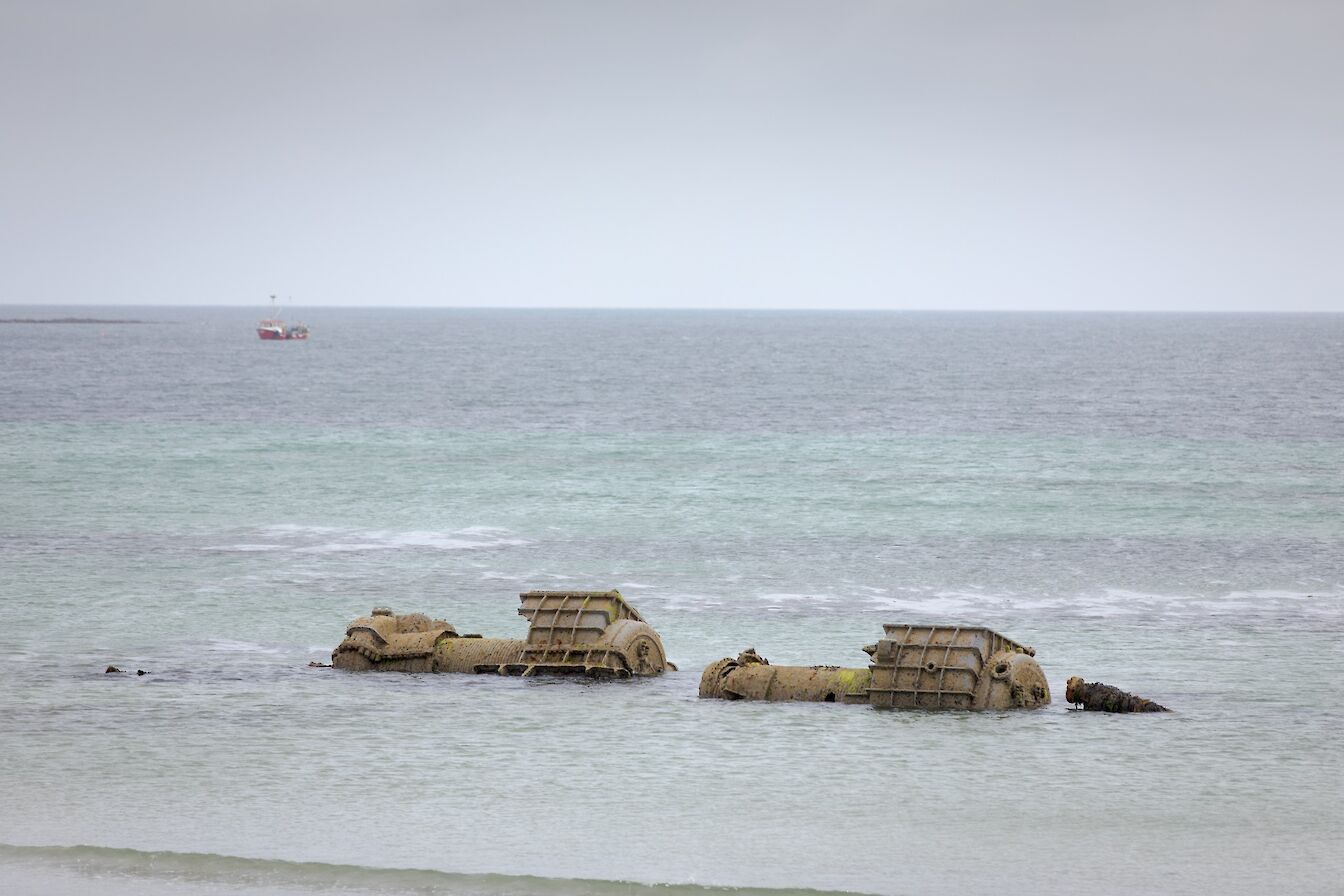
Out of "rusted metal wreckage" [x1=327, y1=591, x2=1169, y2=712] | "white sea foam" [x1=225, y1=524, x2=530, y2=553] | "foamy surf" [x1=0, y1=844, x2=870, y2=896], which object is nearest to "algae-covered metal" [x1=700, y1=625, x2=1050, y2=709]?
"rusted metal wreckage" [x1=327, y1=591, x2=1169, y2=712]

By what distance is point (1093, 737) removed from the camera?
31344 mm

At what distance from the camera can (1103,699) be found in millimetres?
33219

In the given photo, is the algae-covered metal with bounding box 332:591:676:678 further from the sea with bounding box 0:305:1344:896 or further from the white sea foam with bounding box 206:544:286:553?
the white sea foam with bounding box 206:544:286:553

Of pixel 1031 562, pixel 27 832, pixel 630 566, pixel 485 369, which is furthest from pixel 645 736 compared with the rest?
pixel 485 369

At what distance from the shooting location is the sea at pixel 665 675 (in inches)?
966

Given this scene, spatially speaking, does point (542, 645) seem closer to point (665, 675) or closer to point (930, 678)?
point (665, 675)

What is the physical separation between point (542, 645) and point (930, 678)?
904 centimetres

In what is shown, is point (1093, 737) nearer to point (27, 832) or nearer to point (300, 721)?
point (300, 721)

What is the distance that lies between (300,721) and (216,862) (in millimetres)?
8509

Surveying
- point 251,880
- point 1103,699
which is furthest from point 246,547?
point 251,880

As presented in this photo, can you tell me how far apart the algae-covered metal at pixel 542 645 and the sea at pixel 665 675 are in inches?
29.4

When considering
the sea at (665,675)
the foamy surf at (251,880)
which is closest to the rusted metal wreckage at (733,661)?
the sea at (665,675)

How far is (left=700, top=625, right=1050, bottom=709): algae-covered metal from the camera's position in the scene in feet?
108

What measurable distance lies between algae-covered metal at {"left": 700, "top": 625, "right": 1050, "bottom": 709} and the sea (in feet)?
1.61
